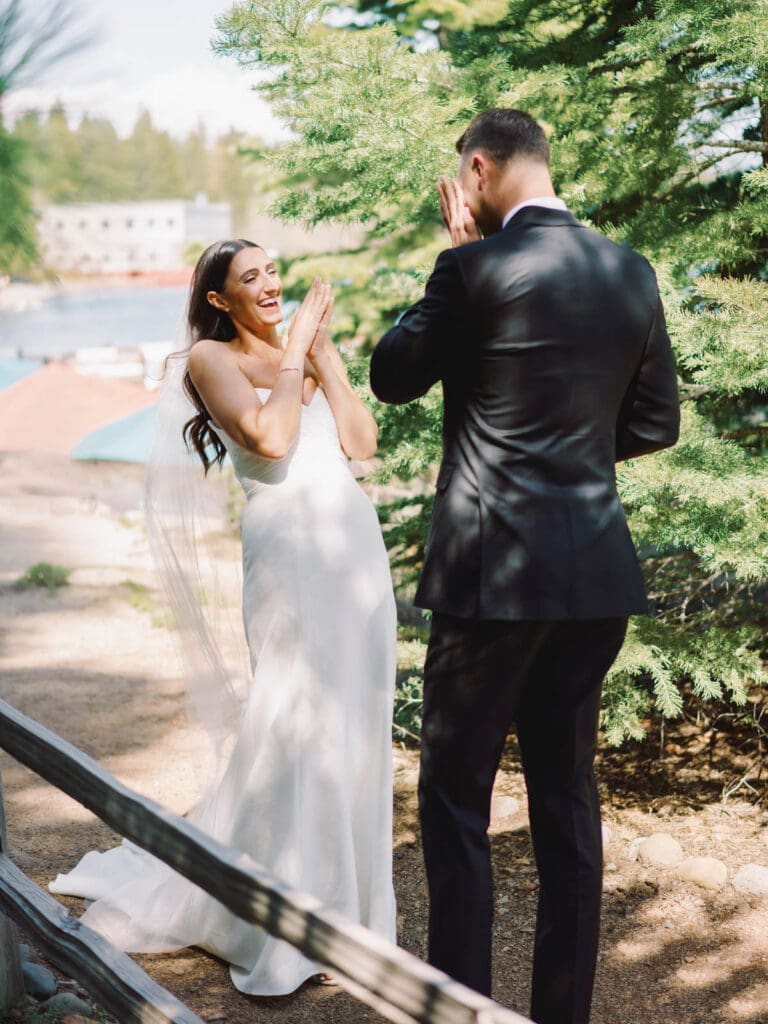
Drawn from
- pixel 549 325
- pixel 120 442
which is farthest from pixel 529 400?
pixel 120 442

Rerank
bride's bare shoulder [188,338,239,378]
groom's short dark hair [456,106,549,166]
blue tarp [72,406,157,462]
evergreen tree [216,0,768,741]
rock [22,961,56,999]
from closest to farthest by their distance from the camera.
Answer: groom's short dark hair [456,106,549,166], rock [22,961,56,999], bride's bare shoulder [188,338,239,378], evergreen tree [216,0,768,741], blue tarp [72,406,157,462]

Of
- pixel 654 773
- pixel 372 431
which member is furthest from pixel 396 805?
pixel 372 431

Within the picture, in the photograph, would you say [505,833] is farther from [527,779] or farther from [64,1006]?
[527,779]

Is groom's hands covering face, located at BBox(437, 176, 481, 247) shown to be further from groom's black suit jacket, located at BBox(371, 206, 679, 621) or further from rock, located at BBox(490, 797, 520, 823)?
rock, located at BBox(490, 797, 520, 823)

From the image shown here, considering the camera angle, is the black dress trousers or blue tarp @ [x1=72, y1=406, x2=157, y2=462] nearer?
the black dress trousers

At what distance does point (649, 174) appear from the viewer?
508 centimetres

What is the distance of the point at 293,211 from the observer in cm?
515

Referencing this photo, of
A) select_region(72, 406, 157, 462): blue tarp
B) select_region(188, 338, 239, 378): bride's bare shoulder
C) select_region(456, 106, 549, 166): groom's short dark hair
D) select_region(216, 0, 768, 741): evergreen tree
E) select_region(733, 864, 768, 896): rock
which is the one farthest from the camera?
select_region(72, 406, 157, 462): blue tarp

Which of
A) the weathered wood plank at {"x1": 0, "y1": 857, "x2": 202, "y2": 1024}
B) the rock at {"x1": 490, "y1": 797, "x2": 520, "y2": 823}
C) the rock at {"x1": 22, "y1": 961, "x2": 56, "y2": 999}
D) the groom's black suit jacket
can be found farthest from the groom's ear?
the rock at {"x1": 490, "y1": 797, "x2": 520, "y2": 823}

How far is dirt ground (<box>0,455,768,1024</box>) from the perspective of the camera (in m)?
3.62

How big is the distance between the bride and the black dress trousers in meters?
1.00

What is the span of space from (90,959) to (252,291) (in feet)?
6.77

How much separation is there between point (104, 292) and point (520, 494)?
7.02 feet

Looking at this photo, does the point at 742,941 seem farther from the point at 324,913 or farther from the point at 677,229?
the point at 677,229
